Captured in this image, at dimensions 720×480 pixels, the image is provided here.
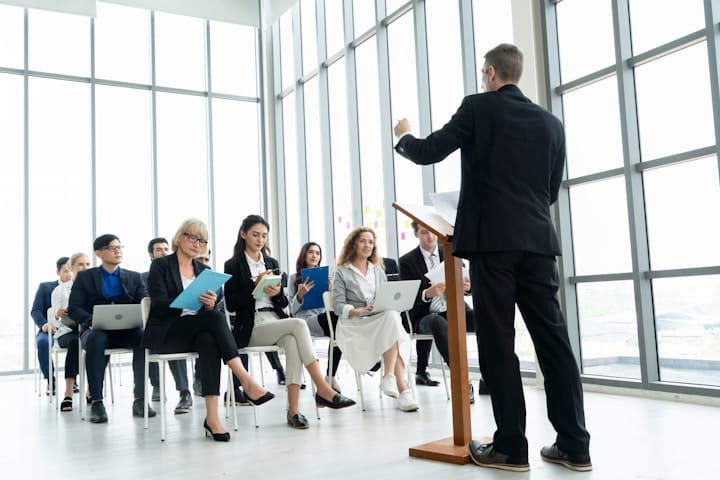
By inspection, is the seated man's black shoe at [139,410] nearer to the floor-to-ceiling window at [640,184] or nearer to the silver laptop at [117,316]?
the silver laptop at [117,316]

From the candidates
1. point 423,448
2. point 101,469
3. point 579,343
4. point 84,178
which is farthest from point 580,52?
point 84,178

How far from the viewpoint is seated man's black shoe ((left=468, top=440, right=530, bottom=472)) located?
8.30ft

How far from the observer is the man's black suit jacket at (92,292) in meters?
4.62

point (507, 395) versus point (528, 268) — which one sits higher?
point (528, 268)

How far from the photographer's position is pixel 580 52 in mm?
5133

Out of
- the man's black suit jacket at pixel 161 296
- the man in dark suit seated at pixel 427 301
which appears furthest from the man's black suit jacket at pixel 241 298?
the man in dark suit seated at pixel 427 301

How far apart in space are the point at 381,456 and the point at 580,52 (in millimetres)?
3592

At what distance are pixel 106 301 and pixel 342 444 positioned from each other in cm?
227

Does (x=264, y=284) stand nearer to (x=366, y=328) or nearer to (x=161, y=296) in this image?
(x=161, y=296)

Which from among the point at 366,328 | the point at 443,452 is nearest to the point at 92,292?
the point at 366,328

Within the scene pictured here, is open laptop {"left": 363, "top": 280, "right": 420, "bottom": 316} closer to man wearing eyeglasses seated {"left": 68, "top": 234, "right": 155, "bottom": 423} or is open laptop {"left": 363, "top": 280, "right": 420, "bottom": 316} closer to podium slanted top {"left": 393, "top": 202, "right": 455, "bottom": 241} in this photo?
podium slanted top {"left": 393, "top": 202, "right": 455, "bottom": 241}

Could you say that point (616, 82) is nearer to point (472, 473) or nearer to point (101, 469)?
point (472, 473)

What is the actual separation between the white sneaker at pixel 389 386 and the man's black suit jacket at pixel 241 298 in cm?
88

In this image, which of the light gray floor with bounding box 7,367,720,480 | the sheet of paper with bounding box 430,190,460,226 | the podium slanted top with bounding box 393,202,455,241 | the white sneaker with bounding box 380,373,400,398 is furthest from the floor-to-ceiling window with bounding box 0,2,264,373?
the sheet of paper with bounding box 430,190,460,226
